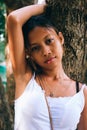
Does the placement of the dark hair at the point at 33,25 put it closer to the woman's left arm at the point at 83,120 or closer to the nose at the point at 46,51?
the nose at the point at 46,51

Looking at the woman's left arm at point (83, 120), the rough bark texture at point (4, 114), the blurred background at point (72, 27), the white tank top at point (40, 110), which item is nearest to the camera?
the white tank top at point (40, 110)

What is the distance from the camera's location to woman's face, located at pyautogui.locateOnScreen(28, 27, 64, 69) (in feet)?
5.64

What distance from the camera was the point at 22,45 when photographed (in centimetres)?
174

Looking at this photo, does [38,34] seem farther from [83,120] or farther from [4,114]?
[4,114]

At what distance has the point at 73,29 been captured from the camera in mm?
1962

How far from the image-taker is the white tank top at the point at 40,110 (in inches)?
65.7

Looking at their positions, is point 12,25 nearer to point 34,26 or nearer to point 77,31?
point 34,26

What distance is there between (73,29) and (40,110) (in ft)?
1.67

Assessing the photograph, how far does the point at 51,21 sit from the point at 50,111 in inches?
18.8

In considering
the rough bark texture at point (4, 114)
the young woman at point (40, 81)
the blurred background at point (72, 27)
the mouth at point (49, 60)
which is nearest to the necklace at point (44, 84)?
the young woman at point (40, 81)

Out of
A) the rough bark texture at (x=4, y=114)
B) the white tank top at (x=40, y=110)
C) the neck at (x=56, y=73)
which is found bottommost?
the rough bark texture at (x=4, y=114)

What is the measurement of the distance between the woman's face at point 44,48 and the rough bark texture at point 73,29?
19 cm

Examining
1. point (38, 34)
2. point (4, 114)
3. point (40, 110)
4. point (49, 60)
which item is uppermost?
point (38, 34)

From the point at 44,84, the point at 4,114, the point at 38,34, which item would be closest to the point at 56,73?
the point at 44,84
